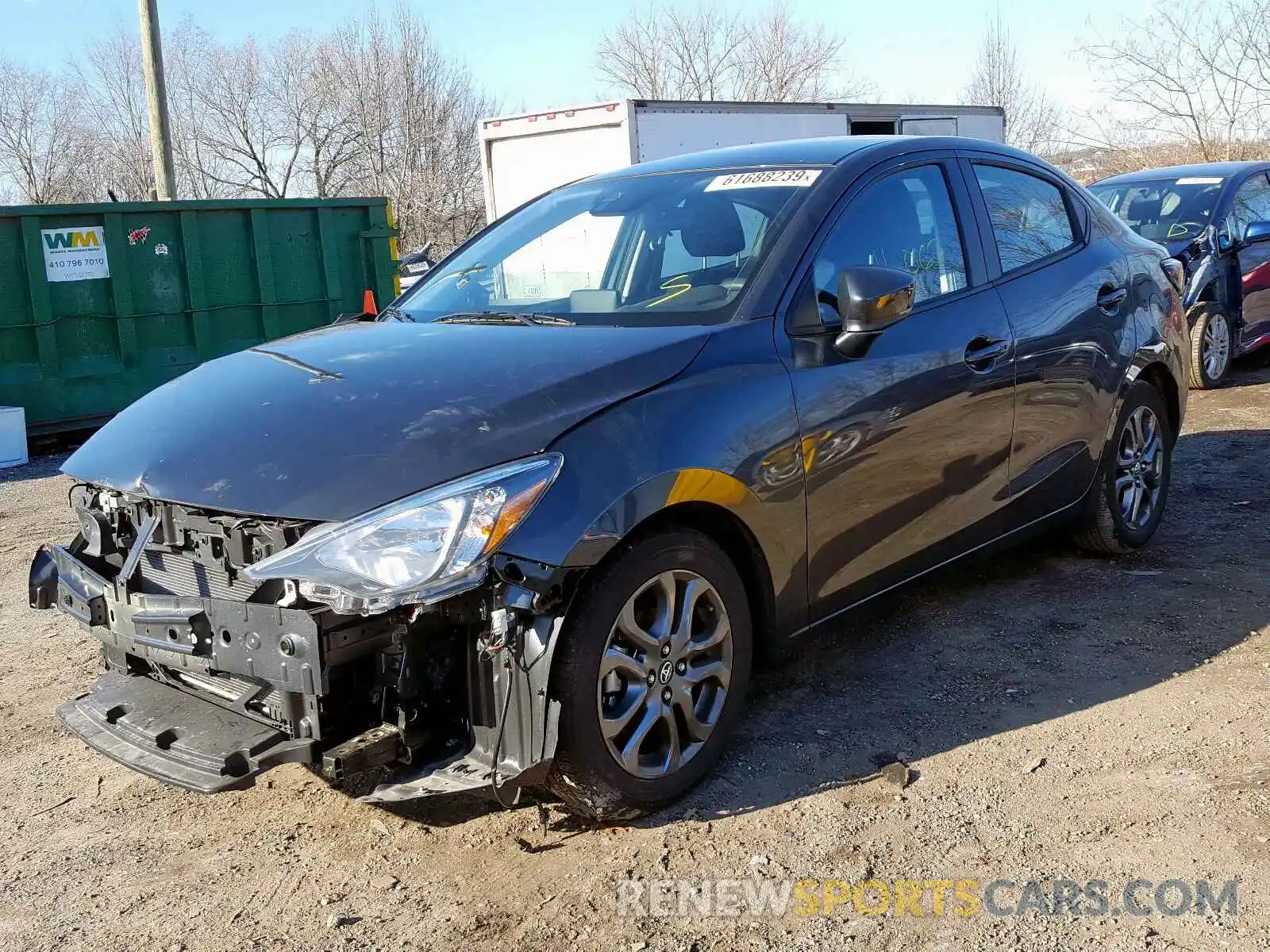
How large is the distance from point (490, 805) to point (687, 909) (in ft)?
2.56

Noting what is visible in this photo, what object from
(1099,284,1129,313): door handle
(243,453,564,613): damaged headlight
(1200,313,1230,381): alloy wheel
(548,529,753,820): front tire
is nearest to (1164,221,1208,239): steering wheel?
(1200,313,1230,381): alloy wheel

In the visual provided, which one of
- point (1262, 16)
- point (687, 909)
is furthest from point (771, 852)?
point (1262, 16)

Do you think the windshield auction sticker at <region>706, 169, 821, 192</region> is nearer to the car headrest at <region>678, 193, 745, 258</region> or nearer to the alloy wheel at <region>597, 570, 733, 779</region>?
the car headrest at <region>678, 193, 745, 258</region>

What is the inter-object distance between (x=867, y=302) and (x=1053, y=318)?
1.35m

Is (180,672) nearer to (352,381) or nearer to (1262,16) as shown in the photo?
(352,381)

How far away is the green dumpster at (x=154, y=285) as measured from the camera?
10.1 metres

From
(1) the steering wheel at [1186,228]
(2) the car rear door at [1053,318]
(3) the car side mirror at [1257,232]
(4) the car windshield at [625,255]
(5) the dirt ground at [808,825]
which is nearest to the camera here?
(5) the dirt ground at [808,825]

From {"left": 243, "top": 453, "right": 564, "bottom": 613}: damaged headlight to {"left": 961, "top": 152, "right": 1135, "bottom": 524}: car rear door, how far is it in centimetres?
233

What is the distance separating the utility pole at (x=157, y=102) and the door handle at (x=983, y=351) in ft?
42.2

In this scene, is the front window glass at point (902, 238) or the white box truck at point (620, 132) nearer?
the front window glass at point (902, 238)

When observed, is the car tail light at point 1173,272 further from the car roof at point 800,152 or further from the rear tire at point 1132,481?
the car roof at point 800,152

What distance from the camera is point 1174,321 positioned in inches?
211

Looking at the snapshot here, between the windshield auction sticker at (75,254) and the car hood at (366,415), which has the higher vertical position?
the windshield auction sticker at (75,254)

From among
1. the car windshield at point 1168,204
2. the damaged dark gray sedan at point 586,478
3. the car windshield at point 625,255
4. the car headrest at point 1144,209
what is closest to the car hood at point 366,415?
the damaged dark gray sedan at point 586,478
